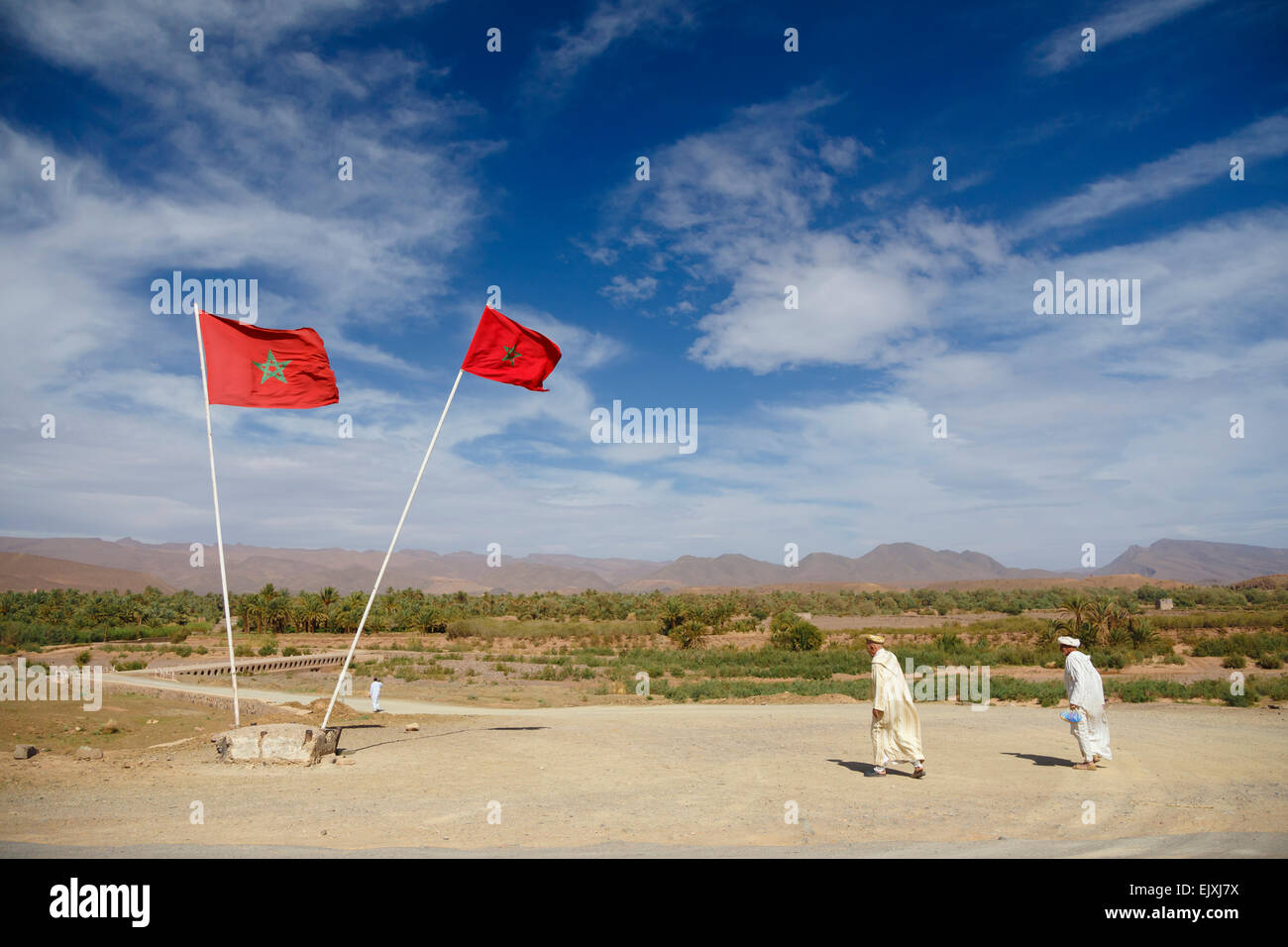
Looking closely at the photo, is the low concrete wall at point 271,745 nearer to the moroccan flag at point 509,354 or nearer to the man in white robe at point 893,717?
the moroccan flag at point 509,354

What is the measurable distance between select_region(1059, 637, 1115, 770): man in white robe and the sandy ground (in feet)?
1.08

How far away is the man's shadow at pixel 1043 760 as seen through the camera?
1170 cm

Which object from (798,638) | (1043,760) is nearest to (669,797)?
(1043,760)

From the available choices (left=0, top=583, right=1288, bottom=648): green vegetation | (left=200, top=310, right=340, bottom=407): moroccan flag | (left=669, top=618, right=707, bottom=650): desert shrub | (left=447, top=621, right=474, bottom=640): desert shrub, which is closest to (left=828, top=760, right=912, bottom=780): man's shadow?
(left=200, top=310, right=340, bottom=407): moroccan flag

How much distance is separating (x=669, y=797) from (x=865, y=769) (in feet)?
11.4

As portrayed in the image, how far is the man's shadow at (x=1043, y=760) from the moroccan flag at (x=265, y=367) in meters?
12.3

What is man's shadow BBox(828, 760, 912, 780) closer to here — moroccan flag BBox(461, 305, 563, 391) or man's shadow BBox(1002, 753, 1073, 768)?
man's shadow BBox(1002, 753, 1073, 768)

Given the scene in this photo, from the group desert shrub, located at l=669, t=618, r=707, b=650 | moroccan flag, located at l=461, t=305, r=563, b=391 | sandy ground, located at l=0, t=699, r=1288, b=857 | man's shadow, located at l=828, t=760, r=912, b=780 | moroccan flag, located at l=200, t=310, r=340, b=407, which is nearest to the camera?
sandy ground, located at l=0, t=699, r=1288, b=857

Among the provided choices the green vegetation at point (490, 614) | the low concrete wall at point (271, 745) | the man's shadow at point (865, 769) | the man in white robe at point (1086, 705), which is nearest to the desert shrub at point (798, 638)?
the green vegetation at point (490, 614)

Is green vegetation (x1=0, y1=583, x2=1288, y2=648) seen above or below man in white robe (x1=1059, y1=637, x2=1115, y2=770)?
below

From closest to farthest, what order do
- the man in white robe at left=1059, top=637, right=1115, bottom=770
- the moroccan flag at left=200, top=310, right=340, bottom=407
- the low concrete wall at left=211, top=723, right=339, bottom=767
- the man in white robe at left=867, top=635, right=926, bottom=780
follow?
the man in white robe at left=867, top=635, right=926, bottom=780, the man in white robe at left=1059, top=637, right=1115, bottom=770, the low concrete wall at left=211, top=723, right=339, bottom=767, the moroccan flag at left=200, top=310, right=340, bottom=407

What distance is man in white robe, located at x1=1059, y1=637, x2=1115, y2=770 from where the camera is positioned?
10.8 m
